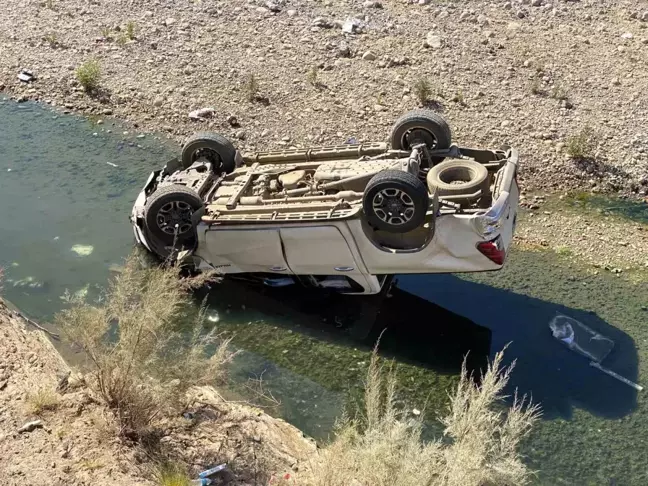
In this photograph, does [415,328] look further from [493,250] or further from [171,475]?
[171,475]

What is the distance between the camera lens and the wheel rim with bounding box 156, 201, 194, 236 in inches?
350

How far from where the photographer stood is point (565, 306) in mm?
9234

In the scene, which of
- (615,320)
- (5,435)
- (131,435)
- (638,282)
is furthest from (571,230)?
(5,435)

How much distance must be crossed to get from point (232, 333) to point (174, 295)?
7.81 ft

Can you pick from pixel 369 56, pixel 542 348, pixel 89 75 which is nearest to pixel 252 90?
pixel 369 56

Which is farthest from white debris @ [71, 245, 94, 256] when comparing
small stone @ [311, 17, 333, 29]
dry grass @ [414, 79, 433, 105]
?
small stone @ [311, 17, 333, 29]

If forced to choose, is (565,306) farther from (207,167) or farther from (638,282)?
(207,167)

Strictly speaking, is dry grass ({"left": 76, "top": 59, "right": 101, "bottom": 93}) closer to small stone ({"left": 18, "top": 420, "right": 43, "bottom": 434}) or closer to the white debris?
the white debris

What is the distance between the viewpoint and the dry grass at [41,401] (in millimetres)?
6355

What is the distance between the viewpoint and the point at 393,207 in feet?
26.2

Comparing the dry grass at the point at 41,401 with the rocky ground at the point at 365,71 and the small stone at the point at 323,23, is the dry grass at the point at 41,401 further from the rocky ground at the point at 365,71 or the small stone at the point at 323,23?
the small stone at the point at 323,23

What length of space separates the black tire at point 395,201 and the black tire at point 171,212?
2.13m

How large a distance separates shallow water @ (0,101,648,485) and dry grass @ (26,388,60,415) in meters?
2.07

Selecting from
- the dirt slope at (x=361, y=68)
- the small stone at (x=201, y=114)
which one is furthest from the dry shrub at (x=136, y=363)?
the small stone at (x=201, y=114)
